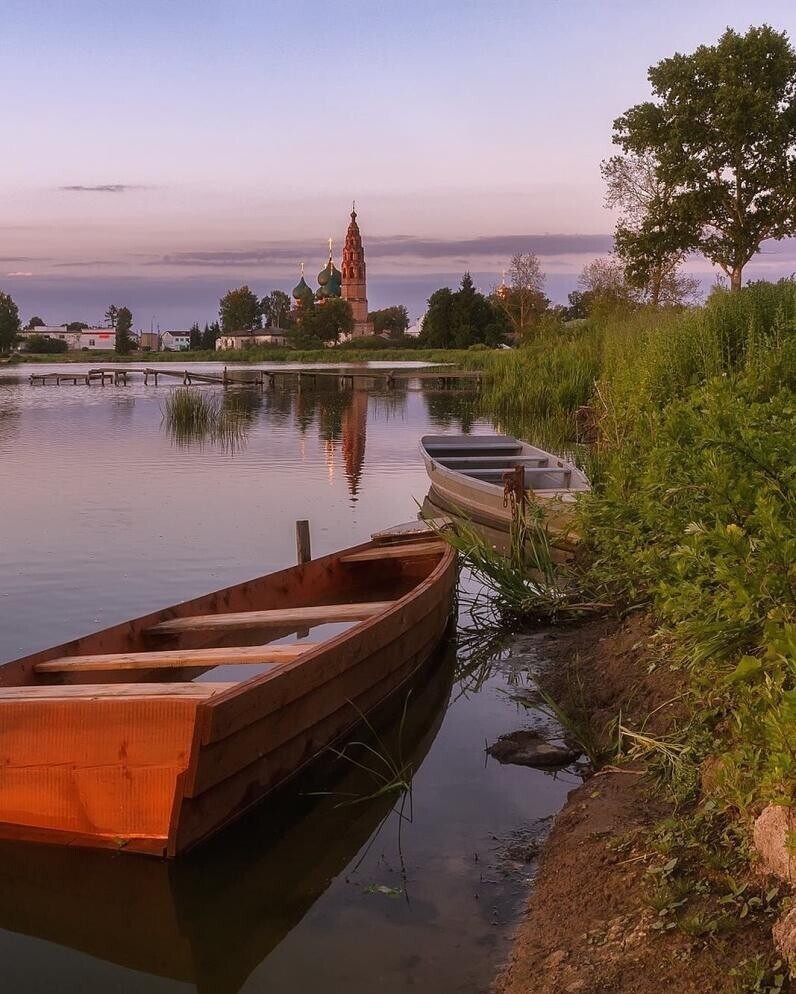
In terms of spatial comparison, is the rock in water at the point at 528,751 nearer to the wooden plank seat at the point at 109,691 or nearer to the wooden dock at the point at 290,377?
the wooden plank seat at the point at 109,691

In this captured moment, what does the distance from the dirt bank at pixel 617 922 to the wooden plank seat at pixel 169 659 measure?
1.75m

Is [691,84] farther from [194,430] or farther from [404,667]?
[404,667]

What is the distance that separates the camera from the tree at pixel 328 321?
112 m

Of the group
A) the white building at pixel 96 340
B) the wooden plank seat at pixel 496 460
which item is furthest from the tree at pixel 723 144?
the white building at pixel 96 340

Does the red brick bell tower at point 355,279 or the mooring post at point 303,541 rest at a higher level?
the red brick bell tower at point 355,279

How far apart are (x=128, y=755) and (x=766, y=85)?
3446 centimetres

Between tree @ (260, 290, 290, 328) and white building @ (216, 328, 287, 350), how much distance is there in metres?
14.3

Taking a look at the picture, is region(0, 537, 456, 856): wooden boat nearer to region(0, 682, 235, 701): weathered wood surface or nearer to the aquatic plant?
region(0, 682, 235, 701): weathered wood surface

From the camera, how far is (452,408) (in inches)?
1403

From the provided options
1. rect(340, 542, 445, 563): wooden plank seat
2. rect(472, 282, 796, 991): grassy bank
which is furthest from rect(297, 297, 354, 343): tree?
rect(472, 282, 796, 991): grassy bank

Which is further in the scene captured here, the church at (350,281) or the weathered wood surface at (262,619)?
the church at (350,281)

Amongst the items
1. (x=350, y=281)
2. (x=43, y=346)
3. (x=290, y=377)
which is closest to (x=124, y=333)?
(x=43, y=346)

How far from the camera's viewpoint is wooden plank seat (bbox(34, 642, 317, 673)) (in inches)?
223

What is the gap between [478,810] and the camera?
5.38 metres
